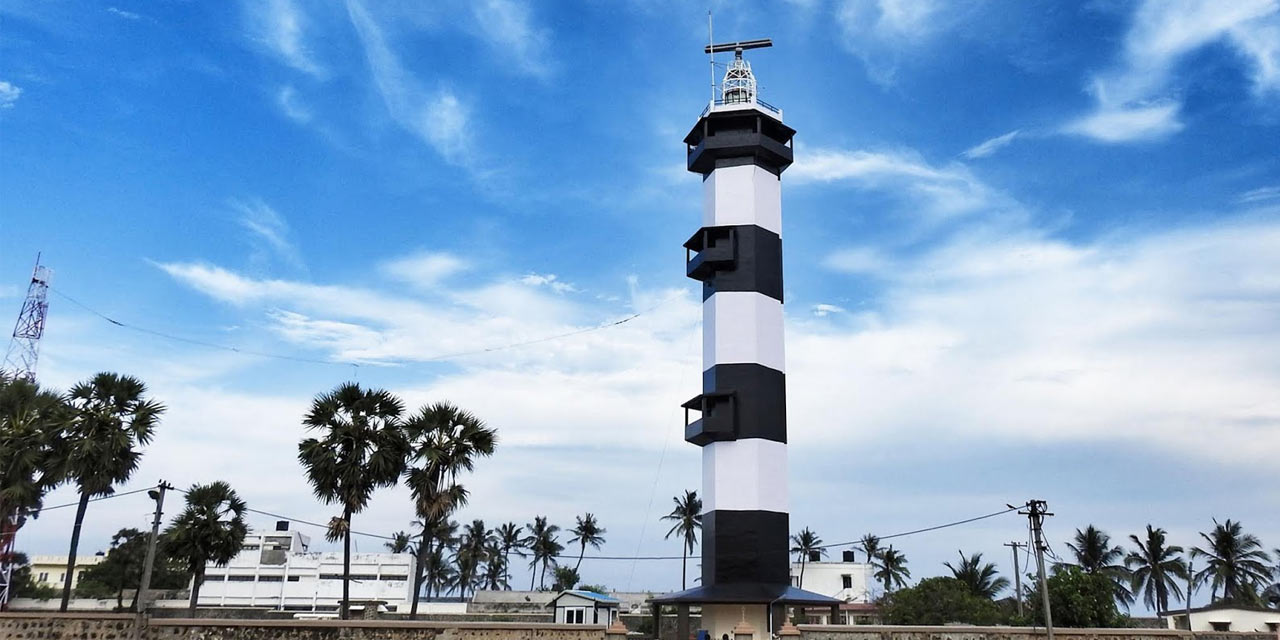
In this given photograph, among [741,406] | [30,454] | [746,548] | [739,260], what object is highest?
[739,260]

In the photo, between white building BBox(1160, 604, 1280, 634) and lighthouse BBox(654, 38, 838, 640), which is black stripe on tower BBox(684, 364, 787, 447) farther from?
white building BBox(1160, 604, 1280, 634)

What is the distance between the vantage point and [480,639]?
28453 mm

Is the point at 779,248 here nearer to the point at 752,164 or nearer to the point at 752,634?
the point at 752,164

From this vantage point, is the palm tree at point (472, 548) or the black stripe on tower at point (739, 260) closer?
the black stripe on tower at point (739, 260)

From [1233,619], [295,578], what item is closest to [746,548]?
[1233,619]

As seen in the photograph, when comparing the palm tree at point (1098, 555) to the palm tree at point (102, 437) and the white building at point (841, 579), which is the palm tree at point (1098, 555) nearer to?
the white building at point (841, 579)

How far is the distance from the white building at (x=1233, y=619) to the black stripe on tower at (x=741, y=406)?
27529mm

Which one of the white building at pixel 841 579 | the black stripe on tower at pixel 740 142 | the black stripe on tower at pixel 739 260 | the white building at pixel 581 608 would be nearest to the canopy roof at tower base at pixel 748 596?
the white building at pixel 581 608

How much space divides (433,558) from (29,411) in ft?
240

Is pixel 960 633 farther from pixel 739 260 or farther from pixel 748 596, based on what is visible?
pixel 739 260

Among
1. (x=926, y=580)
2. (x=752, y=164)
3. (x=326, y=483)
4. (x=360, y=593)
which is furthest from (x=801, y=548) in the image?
(x=326, y=483)

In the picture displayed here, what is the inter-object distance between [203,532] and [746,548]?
25263 millimetres

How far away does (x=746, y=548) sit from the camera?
1597 inches

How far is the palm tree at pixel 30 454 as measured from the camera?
38.1m
